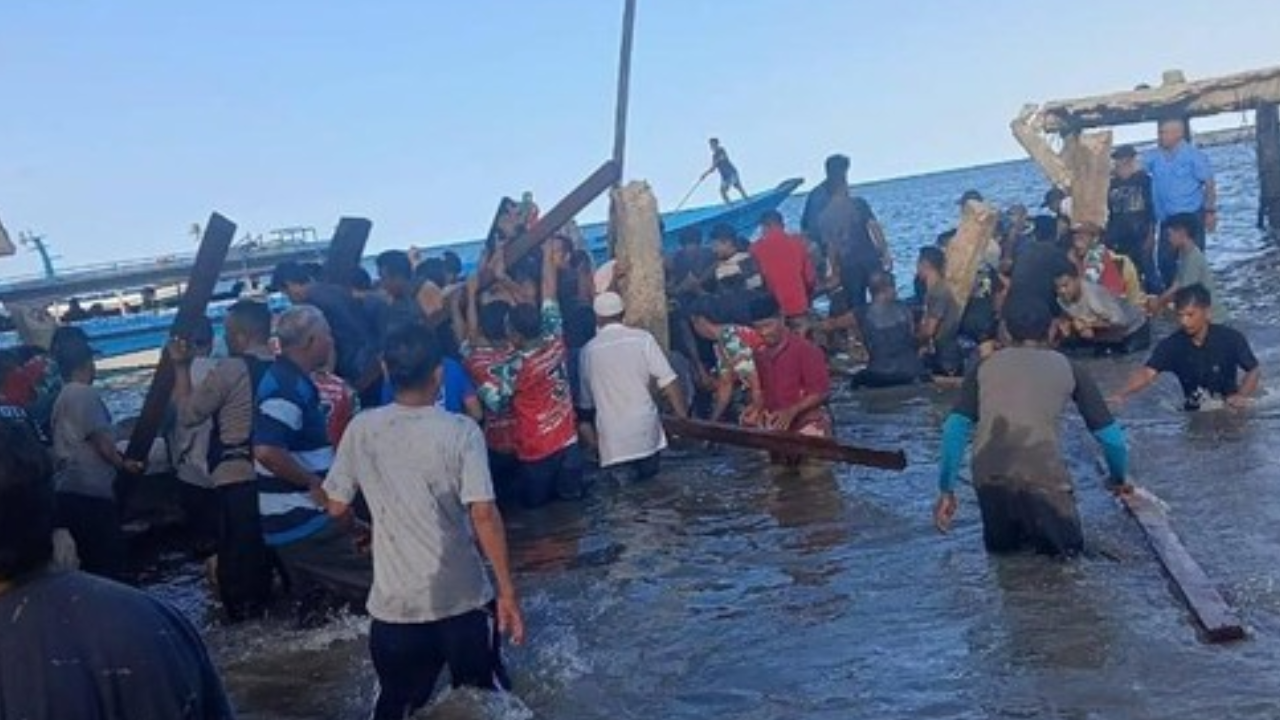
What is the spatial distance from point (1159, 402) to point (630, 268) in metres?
4.62

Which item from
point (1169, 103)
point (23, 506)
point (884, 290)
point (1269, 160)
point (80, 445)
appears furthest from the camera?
point (1269, 160)

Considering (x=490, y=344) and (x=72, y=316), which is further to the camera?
(x=72, y=316)

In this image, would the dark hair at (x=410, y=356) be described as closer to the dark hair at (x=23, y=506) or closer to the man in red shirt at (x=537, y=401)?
the dark hair at (x=23, y=506)

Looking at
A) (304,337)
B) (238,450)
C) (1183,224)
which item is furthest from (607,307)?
(1183,224)

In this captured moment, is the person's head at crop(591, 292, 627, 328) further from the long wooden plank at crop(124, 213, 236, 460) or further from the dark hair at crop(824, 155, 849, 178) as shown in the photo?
the dark hair at crop(824, 155, 849, 178)

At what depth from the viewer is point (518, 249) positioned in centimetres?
1084

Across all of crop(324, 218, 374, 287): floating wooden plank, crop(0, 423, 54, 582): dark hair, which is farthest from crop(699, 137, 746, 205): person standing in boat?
crop(0, 423, 54, 582): dark hair

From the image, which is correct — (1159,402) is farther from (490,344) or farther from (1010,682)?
(1010,682)

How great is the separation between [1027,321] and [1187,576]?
1374mm

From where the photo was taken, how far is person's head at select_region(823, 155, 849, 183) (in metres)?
15.8

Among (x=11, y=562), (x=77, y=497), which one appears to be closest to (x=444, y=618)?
(x=11, y=562)

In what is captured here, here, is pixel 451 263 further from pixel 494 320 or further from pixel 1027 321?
pixel 1027 321

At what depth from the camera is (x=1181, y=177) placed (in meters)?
16.3

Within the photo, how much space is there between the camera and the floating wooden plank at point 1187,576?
19.1 ft
